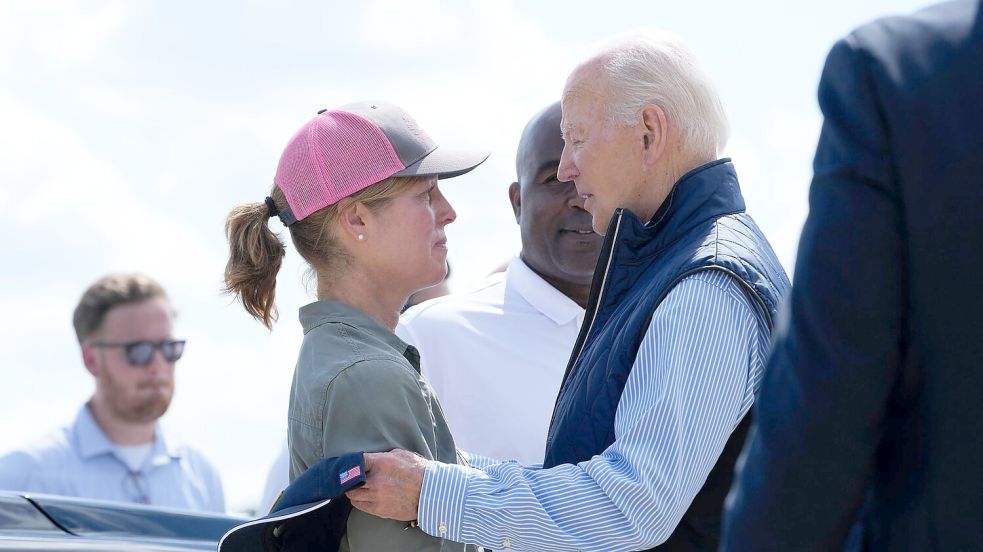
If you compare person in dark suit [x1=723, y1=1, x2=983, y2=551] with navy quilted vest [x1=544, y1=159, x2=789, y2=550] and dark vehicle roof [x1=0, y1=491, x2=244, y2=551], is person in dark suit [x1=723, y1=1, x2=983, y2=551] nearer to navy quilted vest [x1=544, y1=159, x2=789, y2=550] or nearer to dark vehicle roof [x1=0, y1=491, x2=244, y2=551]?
navy quilted vest [x1=544, y1=159, x2=789, y2=550]

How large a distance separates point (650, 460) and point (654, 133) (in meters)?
0.78

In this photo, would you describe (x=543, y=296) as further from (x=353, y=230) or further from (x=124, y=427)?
(x=124, y=427)

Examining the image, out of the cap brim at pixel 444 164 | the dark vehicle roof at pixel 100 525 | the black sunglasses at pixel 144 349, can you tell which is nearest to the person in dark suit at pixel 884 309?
the cap brim at pixel 444 164

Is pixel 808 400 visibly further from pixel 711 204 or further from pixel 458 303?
pixel 458 303

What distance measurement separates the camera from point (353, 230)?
9.83 feet

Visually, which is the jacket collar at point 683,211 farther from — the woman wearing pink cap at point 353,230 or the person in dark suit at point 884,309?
the person in dark suit at point 884,309

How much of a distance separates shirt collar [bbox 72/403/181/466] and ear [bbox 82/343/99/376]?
196mm

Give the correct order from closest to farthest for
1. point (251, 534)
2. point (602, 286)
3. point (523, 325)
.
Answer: point (251, 534), point (602, 286), point (523, 325)

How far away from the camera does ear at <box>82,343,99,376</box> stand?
640cm

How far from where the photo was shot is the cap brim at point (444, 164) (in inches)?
118

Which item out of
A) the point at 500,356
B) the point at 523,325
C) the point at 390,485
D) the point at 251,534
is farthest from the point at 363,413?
the point at 523,325

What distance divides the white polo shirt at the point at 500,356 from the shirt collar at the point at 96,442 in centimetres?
242

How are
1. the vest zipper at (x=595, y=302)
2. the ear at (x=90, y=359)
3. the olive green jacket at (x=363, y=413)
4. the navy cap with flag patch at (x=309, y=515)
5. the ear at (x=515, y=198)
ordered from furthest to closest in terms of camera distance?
1. the ear at (x=90, y=359)
2. the ear at (x=515, y=198)
3. the vest zipper at (x=595, y=302)
4. the olive green jacket at (x=363, y=413)
5. the navy cap with flag patch at (x=309, y=515)

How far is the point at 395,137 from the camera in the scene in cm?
300
